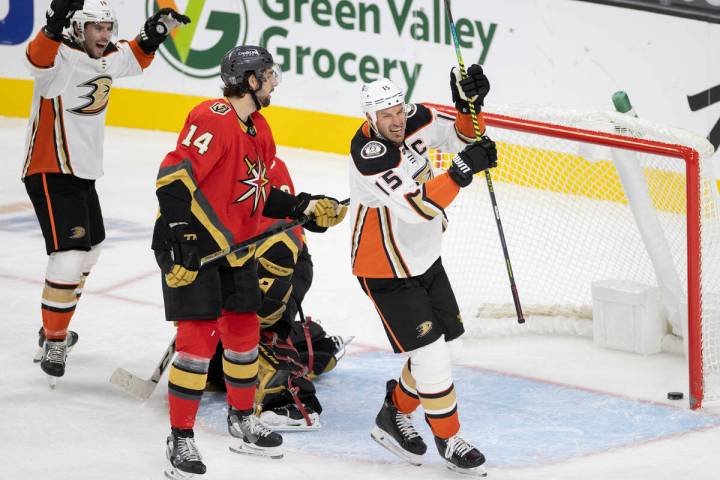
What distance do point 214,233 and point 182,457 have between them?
67 cm

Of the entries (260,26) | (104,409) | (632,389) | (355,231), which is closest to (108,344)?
(104,409)

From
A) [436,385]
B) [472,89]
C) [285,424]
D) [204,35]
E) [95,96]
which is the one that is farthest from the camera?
[204,35]

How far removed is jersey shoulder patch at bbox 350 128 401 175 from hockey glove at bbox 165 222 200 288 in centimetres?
53

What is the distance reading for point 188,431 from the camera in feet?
12.9

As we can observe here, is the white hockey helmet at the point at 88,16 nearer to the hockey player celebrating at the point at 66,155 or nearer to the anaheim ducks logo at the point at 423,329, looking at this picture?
the hockey player celebrating at the point at 66,155

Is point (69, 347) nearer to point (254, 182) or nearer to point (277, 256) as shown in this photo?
point (277, 256)

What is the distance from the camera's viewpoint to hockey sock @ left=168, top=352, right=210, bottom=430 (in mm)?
3885

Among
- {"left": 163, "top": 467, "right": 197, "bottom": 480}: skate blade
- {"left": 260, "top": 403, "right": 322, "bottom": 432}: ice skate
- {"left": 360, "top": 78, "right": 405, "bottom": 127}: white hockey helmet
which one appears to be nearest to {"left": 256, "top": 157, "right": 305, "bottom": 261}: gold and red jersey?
{"left": 260, "top": 403, "right": 322, "bottom": 432}: ice skate

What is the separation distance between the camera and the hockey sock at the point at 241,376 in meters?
4.04

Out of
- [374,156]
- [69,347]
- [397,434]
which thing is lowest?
[69,347]

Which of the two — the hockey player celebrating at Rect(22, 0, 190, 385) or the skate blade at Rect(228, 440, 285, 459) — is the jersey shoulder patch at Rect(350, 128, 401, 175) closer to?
the skate blade at Rect(228, 440, 285, 459)

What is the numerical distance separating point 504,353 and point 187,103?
404cm

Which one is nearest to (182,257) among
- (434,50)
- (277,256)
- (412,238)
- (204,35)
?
(412,238)

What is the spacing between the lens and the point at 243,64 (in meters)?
3.87
